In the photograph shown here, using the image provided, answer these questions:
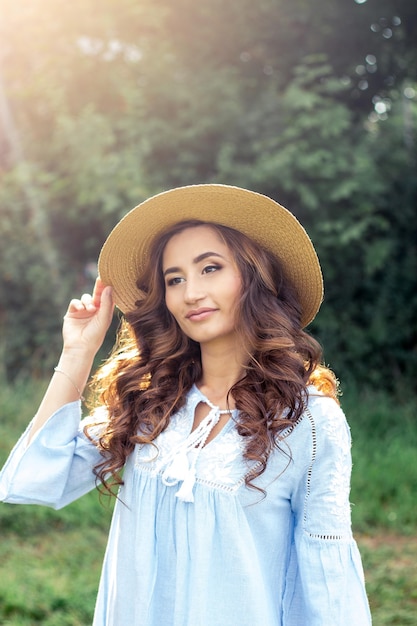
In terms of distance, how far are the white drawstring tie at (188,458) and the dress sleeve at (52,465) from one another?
0.28m

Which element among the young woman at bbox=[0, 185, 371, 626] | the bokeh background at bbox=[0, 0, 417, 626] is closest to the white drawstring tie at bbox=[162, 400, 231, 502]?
the young woman at bbox=[0, 185, 371, 626]

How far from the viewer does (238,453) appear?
1862mm

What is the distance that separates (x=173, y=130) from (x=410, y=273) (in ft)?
8.89

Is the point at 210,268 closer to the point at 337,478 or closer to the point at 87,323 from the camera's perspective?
the point at 87,323

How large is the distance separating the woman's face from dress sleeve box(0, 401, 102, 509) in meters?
0.41

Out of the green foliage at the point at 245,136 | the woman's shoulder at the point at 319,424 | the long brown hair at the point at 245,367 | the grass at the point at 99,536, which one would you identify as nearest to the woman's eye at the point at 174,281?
the long brown hair at the point at 245,367

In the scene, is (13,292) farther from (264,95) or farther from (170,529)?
(170,529)

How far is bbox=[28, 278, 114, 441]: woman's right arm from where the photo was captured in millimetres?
1999

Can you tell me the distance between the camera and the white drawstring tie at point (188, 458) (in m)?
1.82

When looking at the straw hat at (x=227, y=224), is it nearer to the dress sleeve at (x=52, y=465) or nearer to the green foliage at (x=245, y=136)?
the dress sleeve at (x=52, y=465)

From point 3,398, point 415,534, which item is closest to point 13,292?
point 3,398

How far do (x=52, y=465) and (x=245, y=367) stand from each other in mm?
604

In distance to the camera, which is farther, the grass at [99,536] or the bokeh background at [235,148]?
the bokeh background at [235,148]

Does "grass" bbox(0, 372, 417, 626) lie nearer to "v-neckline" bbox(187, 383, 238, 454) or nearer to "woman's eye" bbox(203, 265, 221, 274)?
"v-neckline" bbox(187, 383, 238, 454)
